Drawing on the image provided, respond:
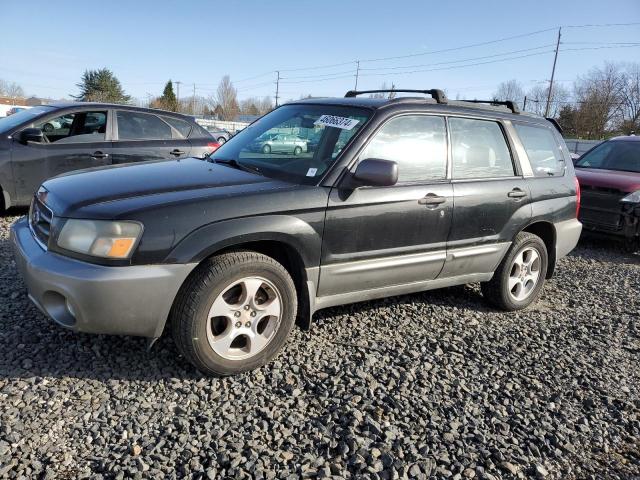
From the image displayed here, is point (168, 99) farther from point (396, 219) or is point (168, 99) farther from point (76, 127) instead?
point (396, 219)

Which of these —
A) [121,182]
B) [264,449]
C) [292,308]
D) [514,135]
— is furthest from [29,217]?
[514,135]

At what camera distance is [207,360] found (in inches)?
113

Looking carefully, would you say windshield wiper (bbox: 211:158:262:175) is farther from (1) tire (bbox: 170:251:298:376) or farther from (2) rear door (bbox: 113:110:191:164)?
(2) rear door (bbox: 113:110:191:164)

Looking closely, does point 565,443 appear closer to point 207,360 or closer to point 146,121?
point 207,360

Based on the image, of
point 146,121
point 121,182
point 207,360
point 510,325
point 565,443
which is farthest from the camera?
point 146,121

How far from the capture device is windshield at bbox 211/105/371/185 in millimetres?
Result: 3412

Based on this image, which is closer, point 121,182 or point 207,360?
point 207,360

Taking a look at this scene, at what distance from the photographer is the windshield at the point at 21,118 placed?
20.5 feet

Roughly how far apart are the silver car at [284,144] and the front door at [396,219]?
530 millimetres

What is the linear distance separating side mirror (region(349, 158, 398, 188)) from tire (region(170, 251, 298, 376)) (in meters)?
0.79

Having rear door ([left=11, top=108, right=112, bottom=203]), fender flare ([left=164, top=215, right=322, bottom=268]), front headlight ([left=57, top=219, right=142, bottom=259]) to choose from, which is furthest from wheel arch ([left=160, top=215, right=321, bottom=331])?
rear door ([left=11, top=108, right=112, bottom=203])

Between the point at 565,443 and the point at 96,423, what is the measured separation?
247cm

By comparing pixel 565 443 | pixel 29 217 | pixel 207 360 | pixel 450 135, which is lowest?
pixel 565 443

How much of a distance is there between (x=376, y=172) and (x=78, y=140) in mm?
4966
